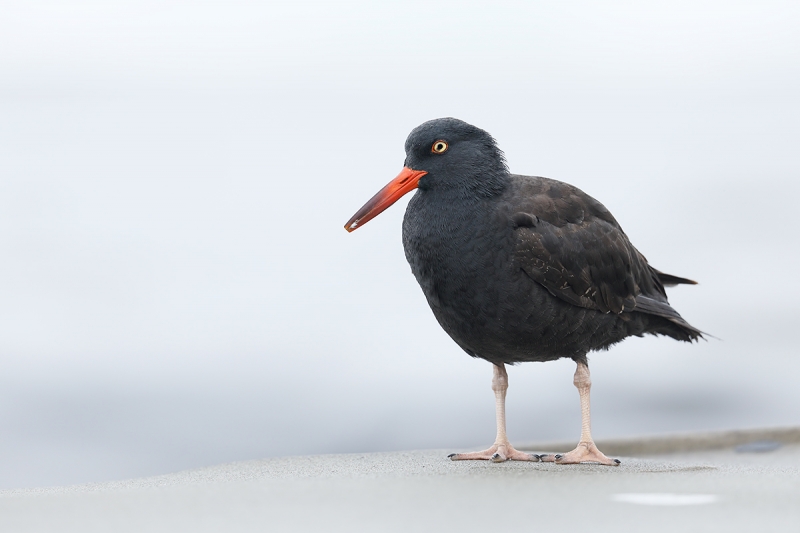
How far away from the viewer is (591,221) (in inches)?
286

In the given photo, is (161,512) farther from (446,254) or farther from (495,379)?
(495,379)

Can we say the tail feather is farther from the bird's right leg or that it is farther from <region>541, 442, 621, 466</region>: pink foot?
<region>541, 442, 621, 466</region>: pink foot

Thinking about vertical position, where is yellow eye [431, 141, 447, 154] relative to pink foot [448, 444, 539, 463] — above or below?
above

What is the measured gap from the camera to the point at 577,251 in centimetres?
697

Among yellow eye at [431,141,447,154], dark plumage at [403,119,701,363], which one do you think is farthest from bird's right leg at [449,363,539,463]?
yellow eye at [431,141,447,154]

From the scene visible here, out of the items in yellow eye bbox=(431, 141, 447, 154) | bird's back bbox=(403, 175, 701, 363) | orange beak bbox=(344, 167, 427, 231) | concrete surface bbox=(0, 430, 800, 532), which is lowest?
concrete surface bbox=(0, 430, 800, 532)

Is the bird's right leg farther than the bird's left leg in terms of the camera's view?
Yes

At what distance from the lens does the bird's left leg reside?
22.2 ft

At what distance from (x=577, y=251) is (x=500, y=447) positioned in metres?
1.61

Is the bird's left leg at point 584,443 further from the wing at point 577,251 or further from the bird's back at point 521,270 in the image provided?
the wing at point 577,251

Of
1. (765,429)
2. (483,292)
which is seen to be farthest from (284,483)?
(765,429)

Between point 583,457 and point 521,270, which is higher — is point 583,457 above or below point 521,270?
below

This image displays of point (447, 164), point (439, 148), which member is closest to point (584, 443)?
point (447, 164)

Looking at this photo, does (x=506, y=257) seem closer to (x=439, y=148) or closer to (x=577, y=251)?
(x=577, y=251)
